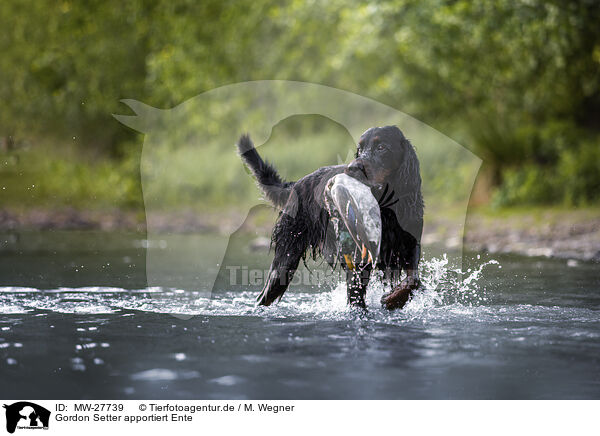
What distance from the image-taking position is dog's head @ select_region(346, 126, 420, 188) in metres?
4.43

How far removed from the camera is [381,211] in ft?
15.0

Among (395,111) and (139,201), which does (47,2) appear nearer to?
(139,201)

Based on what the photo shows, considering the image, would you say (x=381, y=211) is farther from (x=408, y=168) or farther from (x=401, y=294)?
(x=401, y=294)

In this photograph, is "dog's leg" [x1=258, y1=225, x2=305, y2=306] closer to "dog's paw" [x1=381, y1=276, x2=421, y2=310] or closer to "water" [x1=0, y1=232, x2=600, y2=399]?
"water" [x1=0, y1=232, x2=600, y2=399]

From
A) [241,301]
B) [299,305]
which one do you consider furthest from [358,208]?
[241,301]

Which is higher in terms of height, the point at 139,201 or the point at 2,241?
the point at 139,201

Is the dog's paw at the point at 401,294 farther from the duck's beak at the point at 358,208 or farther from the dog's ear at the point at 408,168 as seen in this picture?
the dog's ear at the point at 408,168

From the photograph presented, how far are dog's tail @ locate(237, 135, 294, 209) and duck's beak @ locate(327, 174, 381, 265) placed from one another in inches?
43.0

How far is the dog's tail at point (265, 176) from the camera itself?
5.30 metres

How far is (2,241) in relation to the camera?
1082cm

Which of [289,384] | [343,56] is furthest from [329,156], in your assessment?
[289,384]

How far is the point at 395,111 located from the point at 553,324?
12855mm

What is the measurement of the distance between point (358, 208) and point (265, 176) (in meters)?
1.45
